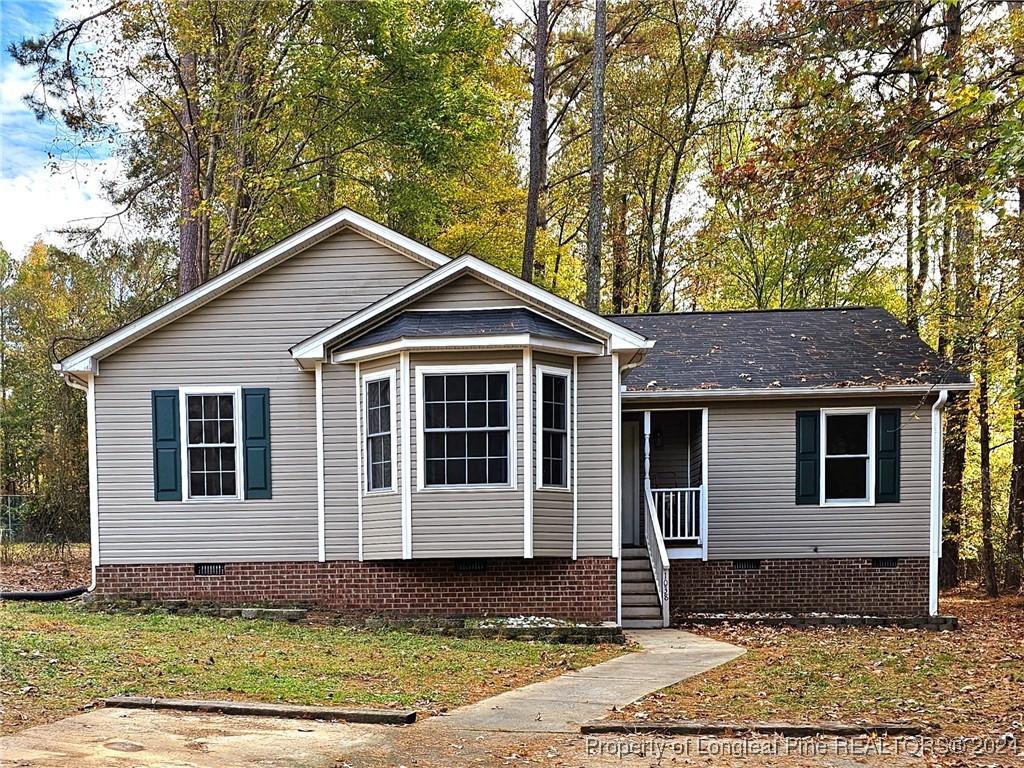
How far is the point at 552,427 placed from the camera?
1282 centimetres

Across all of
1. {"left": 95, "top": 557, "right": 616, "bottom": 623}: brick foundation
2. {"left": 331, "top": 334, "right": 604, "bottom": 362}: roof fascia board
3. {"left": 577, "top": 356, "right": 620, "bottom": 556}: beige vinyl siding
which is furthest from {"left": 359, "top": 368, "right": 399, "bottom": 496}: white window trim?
{"left": 577, "top": 356, "right": 620, "bottom": 556}: beige vinyl siding

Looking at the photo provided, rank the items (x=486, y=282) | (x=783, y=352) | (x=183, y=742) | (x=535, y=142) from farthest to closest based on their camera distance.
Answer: (x=535, y=142) → (x=783, y=352) → (x=486, y=282) → (x=183, y=742)

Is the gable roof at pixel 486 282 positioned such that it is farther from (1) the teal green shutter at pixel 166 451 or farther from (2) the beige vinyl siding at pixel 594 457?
(1) the teal green shutter at pixel 166 451

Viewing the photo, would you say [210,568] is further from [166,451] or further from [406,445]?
[406,445]

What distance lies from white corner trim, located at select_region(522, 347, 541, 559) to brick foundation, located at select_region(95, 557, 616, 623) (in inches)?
27.8

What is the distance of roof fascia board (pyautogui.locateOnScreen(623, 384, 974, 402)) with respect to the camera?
15141 millimetres

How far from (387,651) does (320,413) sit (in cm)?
398

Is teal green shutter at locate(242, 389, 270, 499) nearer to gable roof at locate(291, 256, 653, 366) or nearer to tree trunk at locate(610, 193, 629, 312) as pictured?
gable roof at locate(291, 256, 653, 366)

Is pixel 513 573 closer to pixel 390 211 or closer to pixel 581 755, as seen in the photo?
pixel 581 755

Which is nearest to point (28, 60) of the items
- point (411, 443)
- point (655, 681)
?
point (411, 443)

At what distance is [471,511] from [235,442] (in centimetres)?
374

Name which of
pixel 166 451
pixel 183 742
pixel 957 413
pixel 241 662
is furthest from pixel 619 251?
pixel 183 742

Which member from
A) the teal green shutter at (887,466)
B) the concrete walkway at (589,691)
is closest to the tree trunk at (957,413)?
the teal green shutter at (887,466)

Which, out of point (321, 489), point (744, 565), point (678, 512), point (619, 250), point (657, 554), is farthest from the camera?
point (619, 250)
